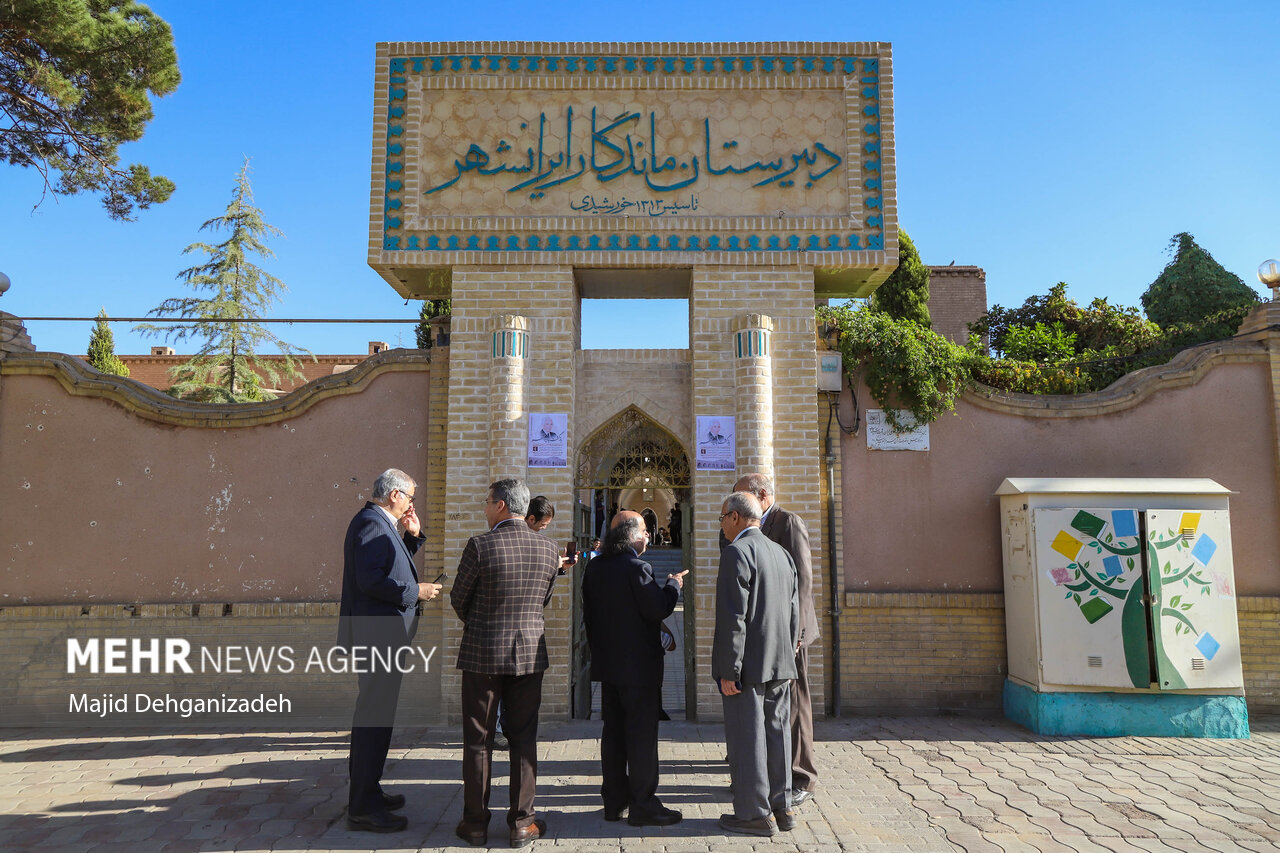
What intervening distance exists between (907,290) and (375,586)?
564 inches

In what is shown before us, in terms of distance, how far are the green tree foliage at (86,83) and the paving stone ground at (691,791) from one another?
18.5 ft

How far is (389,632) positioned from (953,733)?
14.4 ft

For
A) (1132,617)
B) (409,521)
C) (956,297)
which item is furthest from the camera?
(956,297)

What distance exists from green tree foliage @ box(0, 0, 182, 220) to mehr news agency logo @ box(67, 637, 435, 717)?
479cm

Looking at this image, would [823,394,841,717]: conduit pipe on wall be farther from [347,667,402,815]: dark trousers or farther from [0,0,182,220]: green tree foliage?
[0,0,182,220]: green tree foliage

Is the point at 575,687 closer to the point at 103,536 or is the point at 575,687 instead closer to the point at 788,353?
the point at 788,353

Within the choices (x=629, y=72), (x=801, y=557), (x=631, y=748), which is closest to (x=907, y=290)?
(x=629, y=72)

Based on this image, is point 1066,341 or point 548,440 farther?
point 1066,341

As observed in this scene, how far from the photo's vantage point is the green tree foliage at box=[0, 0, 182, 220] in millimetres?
7652

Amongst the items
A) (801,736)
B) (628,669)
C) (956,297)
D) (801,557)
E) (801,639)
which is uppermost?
(956,297)

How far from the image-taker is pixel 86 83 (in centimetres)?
817

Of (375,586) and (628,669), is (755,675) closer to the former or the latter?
(628,669)

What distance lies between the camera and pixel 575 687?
6.87 meters

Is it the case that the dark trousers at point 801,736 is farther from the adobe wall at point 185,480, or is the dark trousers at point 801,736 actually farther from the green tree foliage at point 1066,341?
the green tree foliage at point 1066,341
